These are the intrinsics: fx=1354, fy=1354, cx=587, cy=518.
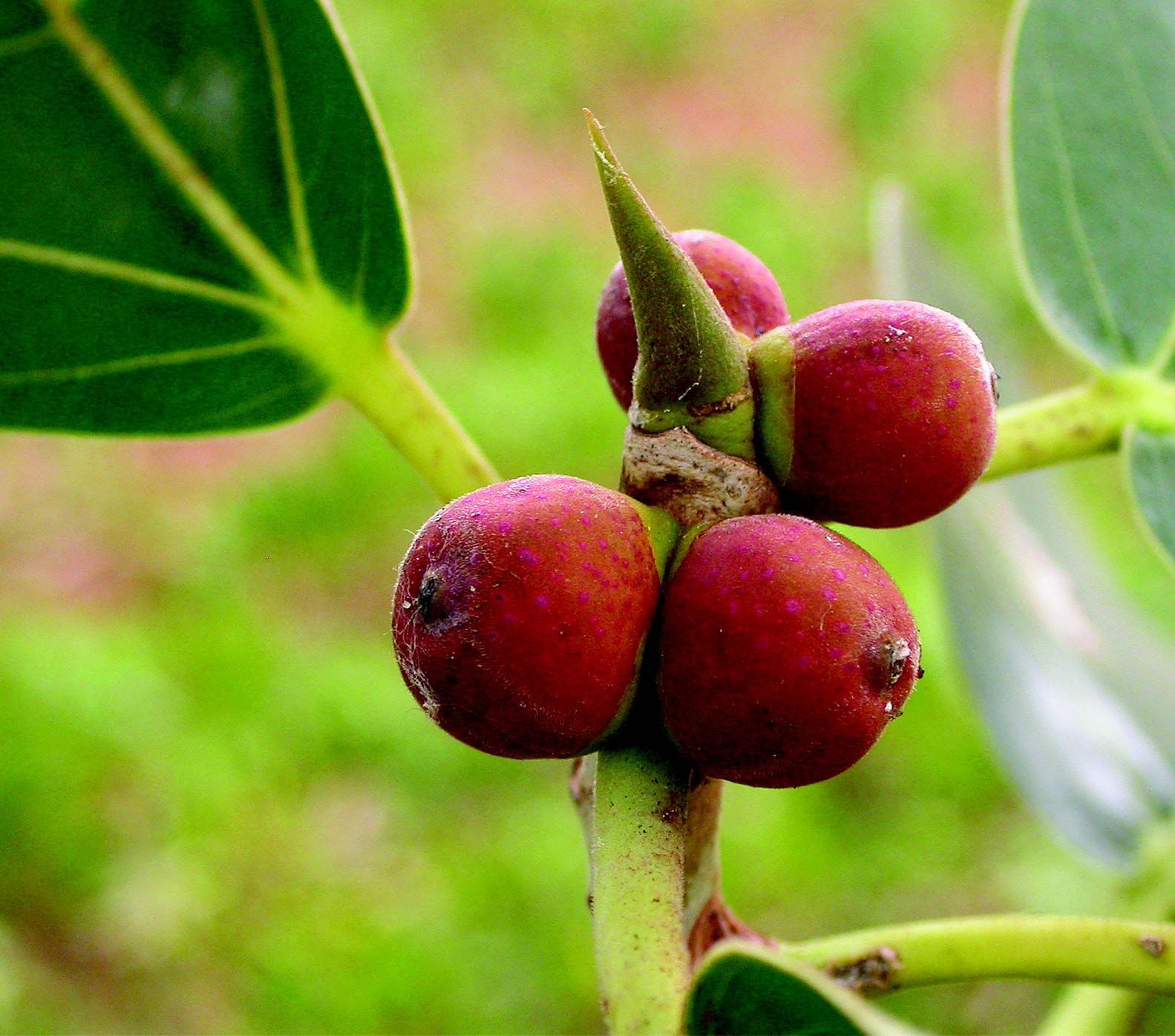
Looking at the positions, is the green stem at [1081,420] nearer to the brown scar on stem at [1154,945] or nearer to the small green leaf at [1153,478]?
the small green leaf at [1153,478]

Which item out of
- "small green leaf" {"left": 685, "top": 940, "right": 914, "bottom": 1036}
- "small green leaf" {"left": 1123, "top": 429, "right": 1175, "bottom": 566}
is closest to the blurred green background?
"small green leaf" {"left": 1123, "top": 429, "right": 1175, "bottom": 566}

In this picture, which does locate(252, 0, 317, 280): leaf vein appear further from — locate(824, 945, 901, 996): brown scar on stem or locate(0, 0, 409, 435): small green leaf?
locate(824, 945, 901, 996): brown scar on stem

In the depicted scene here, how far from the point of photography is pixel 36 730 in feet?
11.7

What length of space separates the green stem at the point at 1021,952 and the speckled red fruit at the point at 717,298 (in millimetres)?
371

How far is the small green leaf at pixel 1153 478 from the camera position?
1.02 meters

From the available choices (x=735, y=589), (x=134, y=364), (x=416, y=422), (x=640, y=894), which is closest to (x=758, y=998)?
(x=640, y=894)

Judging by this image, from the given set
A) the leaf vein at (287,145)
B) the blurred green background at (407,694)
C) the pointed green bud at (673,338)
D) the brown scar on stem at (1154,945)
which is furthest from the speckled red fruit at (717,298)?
the blurred green background at (407,694)

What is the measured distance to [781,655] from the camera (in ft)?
2.26

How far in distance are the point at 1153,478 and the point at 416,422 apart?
0.56m

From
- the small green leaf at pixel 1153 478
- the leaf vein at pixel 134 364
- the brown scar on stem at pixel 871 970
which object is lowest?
the brown scar on stem at pixel 871 970

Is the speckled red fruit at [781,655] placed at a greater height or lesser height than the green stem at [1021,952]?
greater

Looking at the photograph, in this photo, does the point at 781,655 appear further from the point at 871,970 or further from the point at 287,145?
the point at 287,145

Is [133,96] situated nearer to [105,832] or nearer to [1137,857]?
[1137,857]

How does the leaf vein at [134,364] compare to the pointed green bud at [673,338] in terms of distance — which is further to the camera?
the leaf vein at [134,364]
